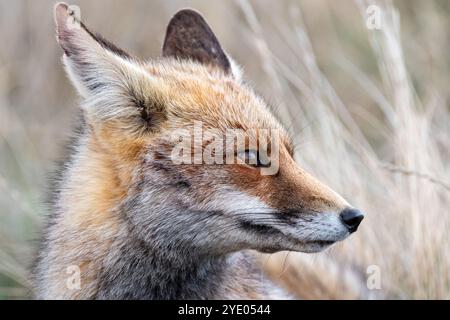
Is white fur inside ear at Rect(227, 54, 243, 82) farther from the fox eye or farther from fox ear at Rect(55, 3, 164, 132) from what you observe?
the fox eye

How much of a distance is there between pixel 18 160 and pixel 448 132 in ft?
13.1

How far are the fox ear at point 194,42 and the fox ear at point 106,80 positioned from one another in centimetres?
81

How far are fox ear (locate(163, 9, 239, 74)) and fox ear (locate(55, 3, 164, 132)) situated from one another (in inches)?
32.1

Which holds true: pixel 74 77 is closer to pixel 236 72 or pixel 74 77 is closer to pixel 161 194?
pixel 161 194

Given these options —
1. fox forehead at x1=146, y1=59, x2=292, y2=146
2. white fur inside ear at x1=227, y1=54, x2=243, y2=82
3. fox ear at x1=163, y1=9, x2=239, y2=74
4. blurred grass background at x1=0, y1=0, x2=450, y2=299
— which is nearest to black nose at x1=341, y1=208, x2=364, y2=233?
fox forehead at x1=146, y1=59, x2=292, y2=146

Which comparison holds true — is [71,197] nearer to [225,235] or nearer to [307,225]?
[225,235]

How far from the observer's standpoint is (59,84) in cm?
1119

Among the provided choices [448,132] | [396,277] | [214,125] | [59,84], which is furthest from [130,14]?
[214,125]

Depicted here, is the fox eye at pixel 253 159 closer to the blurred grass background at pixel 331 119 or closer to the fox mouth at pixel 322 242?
the fox mouth at pixel 322 242

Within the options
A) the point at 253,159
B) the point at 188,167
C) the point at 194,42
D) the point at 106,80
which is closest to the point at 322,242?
the point at 253,159

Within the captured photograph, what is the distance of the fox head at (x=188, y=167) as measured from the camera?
4.36m

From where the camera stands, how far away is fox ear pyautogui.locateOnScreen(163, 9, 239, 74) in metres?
5.45

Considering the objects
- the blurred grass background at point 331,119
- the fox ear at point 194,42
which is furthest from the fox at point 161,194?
the blurred grass background at point 331,119
